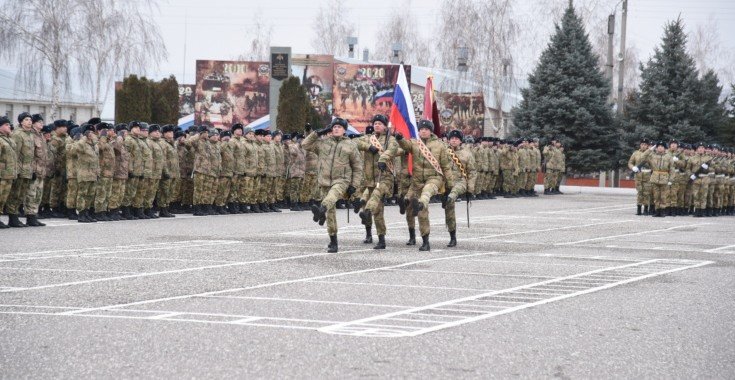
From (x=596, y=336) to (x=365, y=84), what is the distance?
5234 centimetres

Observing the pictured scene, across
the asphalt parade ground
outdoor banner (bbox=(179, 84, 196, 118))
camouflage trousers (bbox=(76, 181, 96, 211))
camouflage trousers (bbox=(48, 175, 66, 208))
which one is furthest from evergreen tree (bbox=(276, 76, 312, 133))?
the asphalt parade ground

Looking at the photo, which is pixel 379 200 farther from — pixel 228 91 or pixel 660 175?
pixel 228 91

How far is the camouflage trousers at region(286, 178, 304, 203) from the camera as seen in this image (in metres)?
30.9

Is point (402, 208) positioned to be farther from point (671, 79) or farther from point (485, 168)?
point (671, 79)

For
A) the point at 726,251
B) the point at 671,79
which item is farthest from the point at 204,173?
the point at 671,79

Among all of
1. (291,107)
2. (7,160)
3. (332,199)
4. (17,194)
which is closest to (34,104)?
(291,107)

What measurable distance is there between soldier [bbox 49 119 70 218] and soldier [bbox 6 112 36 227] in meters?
2.01

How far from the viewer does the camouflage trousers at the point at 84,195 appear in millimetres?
23062

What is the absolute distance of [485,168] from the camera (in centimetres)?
4178

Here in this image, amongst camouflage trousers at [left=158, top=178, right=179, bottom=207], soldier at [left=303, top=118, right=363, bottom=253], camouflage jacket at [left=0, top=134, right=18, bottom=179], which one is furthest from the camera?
camouflage trousers at [left=158, top=178, right=179, bottom=207]

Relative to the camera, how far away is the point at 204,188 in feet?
89.0

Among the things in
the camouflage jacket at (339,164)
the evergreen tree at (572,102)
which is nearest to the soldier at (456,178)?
the camouflage jacket at (339,164)

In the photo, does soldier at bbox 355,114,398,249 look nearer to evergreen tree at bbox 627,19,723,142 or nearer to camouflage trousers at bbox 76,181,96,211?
camouflage trousers at bbox 76,181,96,211

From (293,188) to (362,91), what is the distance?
31.1 metres
